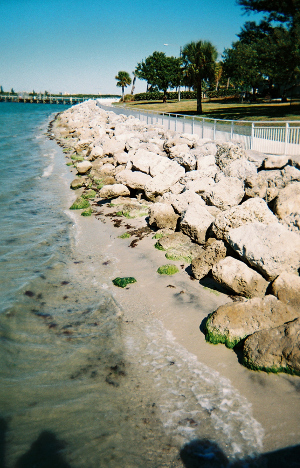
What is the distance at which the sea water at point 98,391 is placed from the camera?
3951 millimetres

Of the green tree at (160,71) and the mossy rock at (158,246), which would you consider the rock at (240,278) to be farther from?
the green tree at (160,71)

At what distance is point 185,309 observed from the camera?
254 inches

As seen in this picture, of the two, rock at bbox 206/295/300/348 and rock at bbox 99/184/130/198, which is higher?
rock at bbox 99/184/130/198

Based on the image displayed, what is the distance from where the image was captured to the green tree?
69750mm

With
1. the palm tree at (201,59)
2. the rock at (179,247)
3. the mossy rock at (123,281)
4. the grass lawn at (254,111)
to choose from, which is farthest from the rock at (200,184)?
the palm tree at (201,59)

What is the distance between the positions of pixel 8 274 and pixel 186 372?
4.86m

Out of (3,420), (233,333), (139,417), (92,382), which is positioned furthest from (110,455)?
(233,333)

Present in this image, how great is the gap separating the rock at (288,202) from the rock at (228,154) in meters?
3.47

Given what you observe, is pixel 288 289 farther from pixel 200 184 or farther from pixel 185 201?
pixel 200 184

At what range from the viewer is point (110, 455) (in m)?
3.90

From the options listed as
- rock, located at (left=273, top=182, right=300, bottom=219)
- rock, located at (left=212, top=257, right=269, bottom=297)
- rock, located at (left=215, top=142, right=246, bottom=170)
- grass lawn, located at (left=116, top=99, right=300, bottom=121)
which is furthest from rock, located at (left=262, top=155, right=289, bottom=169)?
grass lawn, located at (left=116, top=99, right=300, bottom=121)

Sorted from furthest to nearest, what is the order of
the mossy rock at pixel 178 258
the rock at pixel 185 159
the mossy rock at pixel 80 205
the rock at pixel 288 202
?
the mossy rock at pixel 80 205 → the rock at pixel 185 159 → the mossy rock at pixel 178 258 → the rock at pixel 288 202

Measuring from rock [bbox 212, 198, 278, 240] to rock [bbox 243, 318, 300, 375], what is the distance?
10.0 ft

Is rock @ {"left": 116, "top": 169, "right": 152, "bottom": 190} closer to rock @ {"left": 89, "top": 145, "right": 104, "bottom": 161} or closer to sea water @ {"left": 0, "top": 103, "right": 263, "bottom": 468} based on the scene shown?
sea water @ {"left": 0, "top": 103, "right": 263, "bottom": 468}
